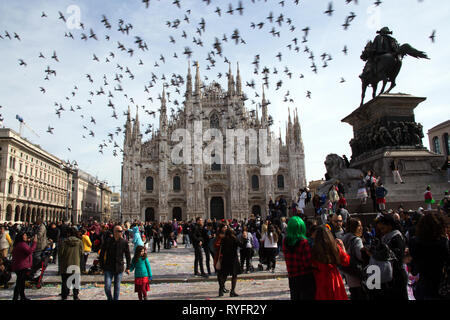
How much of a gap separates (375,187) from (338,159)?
8.74ft

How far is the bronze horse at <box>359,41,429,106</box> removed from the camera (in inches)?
434

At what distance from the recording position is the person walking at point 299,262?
3.51 m

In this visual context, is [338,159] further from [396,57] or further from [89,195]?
[89,195]

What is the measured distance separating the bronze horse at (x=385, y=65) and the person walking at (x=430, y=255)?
9.18 metres

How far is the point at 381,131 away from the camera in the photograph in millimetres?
10461

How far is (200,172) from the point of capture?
37.3m

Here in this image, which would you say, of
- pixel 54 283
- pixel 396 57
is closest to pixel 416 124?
pixel 396 57

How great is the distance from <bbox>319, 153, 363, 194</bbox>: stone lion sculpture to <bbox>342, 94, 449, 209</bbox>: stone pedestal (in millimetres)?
489

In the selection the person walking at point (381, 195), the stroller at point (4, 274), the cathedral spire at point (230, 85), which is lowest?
the stroller at point (4, 274)

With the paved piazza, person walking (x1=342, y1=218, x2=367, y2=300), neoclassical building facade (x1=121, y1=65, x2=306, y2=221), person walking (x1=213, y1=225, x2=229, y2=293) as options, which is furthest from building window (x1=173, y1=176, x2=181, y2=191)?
person walking (x1=342, y1=218, x2=367, y2=300)

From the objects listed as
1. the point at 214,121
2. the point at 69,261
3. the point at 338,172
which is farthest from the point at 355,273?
the point at 214,121

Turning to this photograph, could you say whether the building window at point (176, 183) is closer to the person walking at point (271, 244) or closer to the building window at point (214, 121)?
the building window at point (214, 121)

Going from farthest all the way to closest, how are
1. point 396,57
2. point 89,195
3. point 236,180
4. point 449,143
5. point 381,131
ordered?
point 89,195, point 236,180, point 449,143, point 396,57, point 381,131

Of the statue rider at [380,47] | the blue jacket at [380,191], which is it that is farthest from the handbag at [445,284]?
the statue rider at [380,47]
